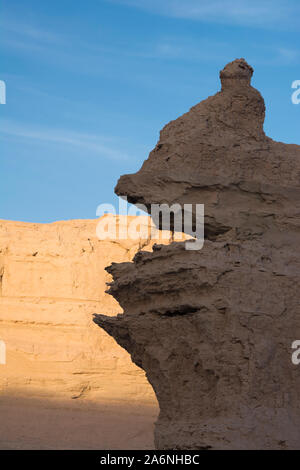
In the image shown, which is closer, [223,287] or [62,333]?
[223,287]

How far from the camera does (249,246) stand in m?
6.58

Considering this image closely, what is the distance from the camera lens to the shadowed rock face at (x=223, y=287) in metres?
5.85

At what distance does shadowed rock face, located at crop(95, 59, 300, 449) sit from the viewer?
19.2 ft

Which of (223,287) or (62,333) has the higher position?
(62,333)

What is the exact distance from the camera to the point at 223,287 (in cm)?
614

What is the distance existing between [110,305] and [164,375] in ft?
49.0

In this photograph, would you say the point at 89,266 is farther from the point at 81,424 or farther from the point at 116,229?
the point at 81,424

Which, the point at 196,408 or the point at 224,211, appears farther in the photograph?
the point at 224,211

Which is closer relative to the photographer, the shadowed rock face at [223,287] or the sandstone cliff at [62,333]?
the shadowed rock face at [223,287]

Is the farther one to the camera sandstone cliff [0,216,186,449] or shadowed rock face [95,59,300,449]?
sandstone cliff [0,216,186,449]

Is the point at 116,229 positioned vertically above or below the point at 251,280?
above
